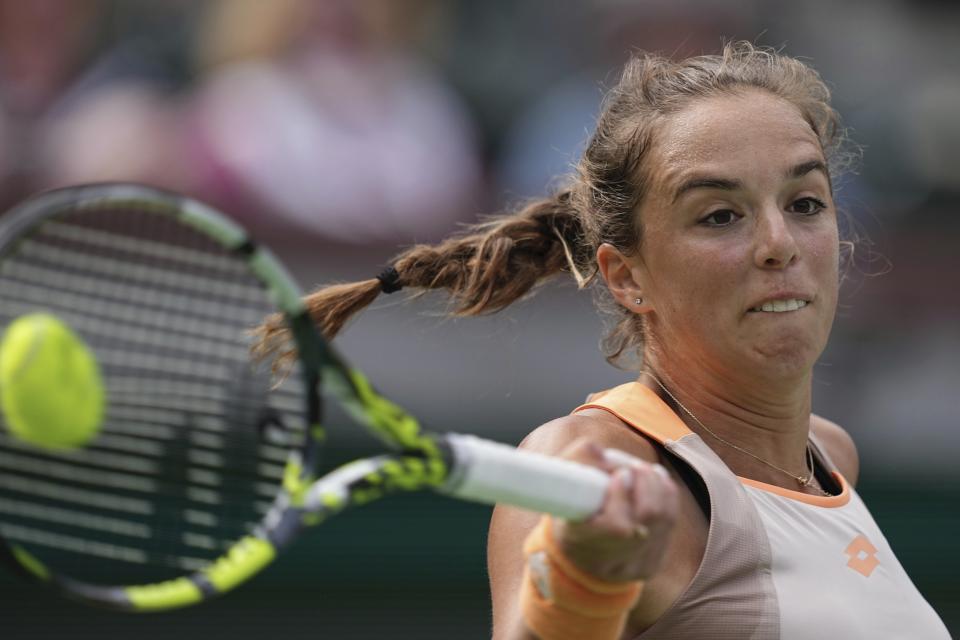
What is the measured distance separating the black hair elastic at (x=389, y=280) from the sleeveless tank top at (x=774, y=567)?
1.54 ft

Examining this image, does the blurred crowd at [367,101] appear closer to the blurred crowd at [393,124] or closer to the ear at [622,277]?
the blurred crowd at [393,124]

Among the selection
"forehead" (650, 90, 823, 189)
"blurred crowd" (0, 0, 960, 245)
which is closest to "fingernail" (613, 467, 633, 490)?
"forehead" (650, 90, 823, 189)

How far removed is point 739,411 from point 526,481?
2.64 feet

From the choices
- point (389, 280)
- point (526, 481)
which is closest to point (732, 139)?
point (389, 280)

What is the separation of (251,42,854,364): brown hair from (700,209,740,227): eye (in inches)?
6.3

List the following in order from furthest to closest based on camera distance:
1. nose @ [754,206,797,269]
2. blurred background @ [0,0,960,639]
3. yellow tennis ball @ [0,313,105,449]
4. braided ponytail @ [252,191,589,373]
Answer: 1. blurred background @ [0,0,960,639]
2. braided ponytail @ [252,191,589,373]
3. nose @ [754,206,797,269]
4. yellow tennis ball @ [0,313,105,449]

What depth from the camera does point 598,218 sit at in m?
2.86

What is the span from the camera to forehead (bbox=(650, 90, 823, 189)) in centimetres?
262

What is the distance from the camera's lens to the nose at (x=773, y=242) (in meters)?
2.57

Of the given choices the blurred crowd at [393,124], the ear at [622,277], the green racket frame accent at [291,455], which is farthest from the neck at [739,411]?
the blurred crowd at [393,124]

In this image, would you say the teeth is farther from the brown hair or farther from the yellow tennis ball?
the yellow tennis ball

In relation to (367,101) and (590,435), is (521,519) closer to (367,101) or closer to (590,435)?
(590,435)

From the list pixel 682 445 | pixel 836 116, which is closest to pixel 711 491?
pixel 682 445

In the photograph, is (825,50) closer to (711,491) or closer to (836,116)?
(836,116)
